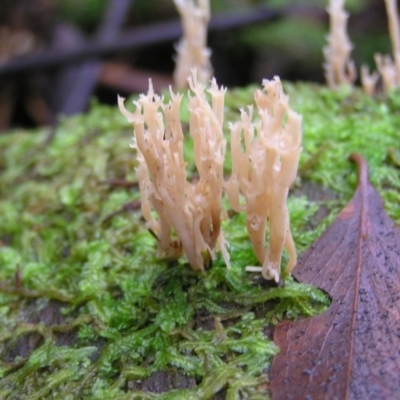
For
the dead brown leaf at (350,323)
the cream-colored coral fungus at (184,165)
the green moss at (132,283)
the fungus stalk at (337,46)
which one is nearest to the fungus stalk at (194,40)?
the green moss at (132,283)

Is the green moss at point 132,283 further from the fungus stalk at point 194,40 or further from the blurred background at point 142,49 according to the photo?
the blurred background at point 142,49

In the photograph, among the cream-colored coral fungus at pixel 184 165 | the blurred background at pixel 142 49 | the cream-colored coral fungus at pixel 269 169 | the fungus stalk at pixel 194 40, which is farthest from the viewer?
the blurred background at pixel 142 49

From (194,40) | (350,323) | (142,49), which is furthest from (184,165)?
(142,49)

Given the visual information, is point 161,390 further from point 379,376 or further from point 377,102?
point 377,102

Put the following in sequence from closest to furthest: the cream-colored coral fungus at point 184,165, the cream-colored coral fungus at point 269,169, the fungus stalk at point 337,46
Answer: the cream-colored coral fungus at point 269,169 < the cream-colored coral fungus at point 184,165 < the fungus stalk at point 337,46

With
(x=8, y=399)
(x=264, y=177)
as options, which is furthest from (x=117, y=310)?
(x=264, y=177)

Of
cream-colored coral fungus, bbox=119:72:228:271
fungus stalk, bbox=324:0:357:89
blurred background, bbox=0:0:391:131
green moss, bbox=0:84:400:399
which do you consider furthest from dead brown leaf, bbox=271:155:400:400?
blurred background, bbox=0:0:391:131
